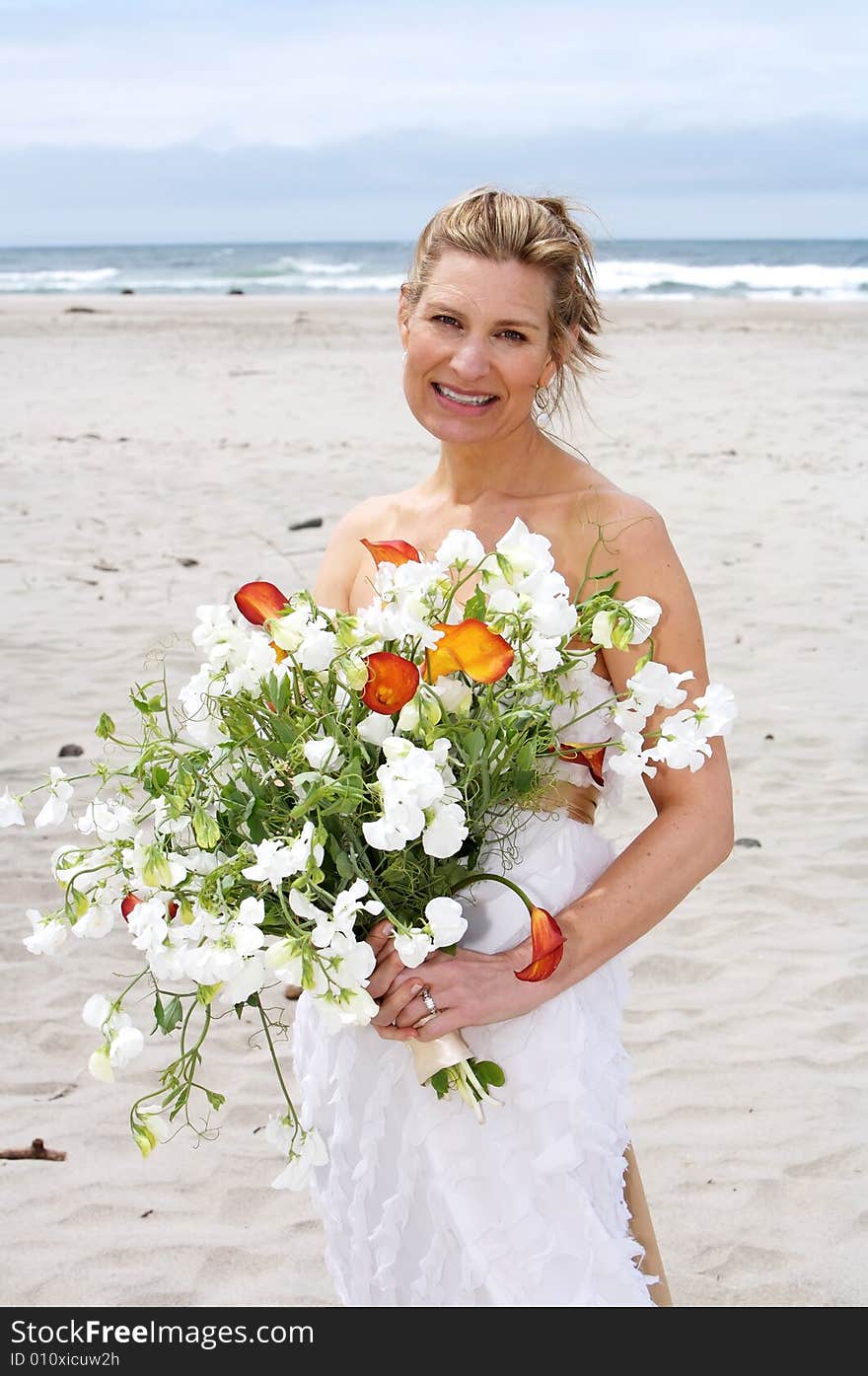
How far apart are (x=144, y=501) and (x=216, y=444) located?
9.56 ft

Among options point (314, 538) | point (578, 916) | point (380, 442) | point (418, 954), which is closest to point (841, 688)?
point (314, 538)

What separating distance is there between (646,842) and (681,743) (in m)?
0.34

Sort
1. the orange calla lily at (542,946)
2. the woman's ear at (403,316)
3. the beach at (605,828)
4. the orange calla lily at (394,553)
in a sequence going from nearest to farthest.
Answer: the orange calla lily at (542,946) < the orange calla lily at (394,553) < the woman's ear at (403,316) < the beach at (605,828)

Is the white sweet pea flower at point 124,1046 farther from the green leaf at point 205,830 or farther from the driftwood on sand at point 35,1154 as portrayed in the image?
the driftwood on sand at point 35,1154

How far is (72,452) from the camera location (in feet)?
42.3

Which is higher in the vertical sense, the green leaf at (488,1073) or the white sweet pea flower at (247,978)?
the white sweet pea flower at (247,978)

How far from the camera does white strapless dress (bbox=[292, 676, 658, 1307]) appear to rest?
214 cm

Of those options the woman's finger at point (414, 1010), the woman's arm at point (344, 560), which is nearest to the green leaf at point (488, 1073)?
the woman's finger at point (414, 1010)

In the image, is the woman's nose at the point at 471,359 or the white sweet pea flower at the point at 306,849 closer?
the white sweet pea flower at the point at 306,849

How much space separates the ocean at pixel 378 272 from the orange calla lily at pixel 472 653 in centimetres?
3065

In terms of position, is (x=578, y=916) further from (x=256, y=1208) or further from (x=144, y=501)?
(x=144, y=501)

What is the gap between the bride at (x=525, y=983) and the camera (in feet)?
7.03

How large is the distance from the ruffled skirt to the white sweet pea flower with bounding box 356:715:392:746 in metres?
0.41

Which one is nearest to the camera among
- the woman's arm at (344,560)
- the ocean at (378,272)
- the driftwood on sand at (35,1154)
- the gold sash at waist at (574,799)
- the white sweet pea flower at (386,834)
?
the white sweet pea flower at (386,834)
